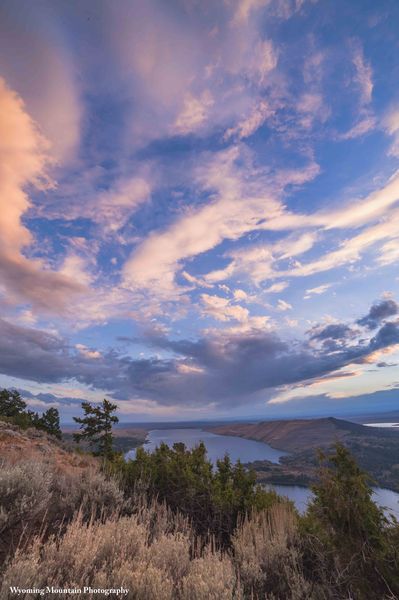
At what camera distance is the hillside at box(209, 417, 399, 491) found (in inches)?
2747

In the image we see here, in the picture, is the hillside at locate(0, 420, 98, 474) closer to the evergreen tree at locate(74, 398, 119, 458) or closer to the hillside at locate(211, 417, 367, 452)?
the evergreen tree at locate(74, 398, 119, 458)

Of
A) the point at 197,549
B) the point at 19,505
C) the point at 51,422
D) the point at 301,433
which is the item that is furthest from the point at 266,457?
the point at 19,505

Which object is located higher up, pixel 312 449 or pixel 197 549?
pixel 312 449

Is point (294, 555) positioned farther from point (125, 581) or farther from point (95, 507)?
point (95, 507)

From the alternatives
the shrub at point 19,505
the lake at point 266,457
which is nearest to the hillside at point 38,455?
the shrub at point 19,505

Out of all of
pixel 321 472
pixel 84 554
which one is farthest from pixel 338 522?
pixel 84 554

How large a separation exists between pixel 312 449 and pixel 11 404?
139ft

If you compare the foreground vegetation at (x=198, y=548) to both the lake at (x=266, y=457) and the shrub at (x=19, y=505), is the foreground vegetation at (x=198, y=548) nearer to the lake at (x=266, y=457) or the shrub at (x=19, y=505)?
the shrub at (x=19, y=505)

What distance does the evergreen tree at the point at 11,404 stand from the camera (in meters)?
44.5

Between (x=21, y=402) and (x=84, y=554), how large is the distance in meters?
51.1

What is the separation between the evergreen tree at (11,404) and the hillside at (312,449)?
4214 cm

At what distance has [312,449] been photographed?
76.9 feet

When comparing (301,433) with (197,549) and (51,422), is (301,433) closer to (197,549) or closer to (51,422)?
(51,422)

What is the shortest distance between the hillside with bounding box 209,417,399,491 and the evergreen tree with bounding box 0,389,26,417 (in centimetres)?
4214
